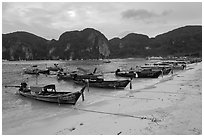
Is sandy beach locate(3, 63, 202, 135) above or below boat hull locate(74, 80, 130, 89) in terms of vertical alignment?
below

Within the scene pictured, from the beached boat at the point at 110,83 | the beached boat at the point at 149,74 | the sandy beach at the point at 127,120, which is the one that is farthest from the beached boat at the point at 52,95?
the beached boat at the point at 149,74

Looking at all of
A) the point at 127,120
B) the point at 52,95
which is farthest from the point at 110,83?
the point at 127,120

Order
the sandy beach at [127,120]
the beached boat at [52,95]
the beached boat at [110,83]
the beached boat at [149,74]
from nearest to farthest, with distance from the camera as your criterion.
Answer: the sandy beach at [127,120] → the beached boat at [52,95] → the beached boat at [110,83] → the beached boat at [149,74]

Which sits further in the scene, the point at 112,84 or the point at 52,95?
the point at 112,84

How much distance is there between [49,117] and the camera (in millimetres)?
13805

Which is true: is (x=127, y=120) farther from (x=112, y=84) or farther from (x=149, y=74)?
(x=149, y=74)

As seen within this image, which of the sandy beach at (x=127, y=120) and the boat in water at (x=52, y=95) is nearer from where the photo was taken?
the sandy beach at (x=127, y=120)

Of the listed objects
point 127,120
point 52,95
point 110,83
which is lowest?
point 127,120

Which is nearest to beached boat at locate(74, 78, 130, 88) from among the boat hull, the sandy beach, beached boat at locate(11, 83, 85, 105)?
the boat hull

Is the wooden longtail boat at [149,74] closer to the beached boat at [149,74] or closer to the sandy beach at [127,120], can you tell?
the beached boat at [149,74]

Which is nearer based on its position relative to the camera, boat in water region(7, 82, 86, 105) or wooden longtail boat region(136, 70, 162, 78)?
boat in water region(7, 82, 86, 105)

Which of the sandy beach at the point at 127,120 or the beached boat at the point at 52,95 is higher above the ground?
the beached boat at the point at 52,95

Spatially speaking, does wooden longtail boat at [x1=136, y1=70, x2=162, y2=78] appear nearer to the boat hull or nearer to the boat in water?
the boat hull

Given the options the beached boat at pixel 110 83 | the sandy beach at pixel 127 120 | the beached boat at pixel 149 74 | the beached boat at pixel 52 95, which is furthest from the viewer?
the beached boat at pixel 149 74
